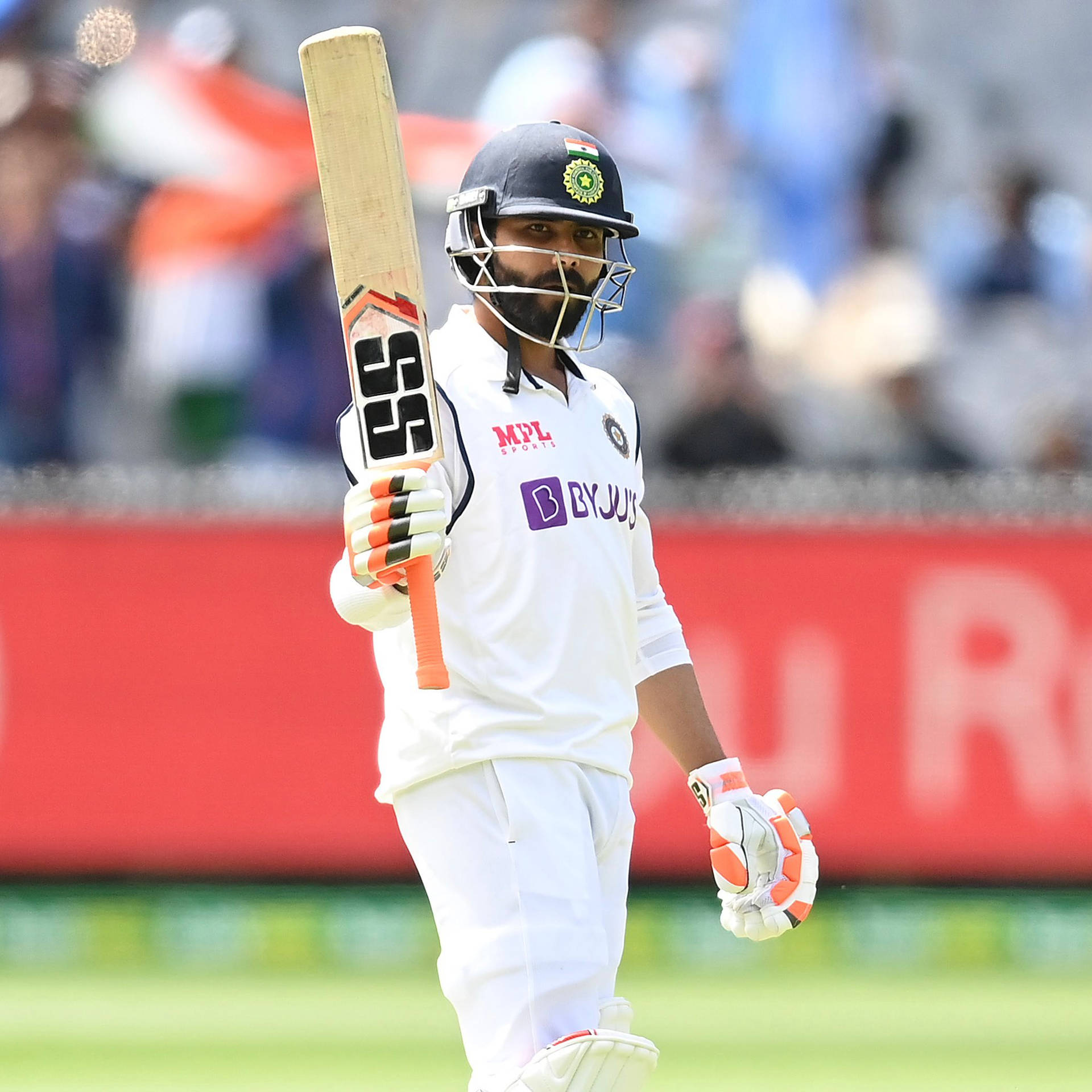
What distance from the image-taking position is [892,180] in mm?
8164

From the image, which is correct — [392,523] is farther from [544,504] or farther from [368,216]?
[368,216]

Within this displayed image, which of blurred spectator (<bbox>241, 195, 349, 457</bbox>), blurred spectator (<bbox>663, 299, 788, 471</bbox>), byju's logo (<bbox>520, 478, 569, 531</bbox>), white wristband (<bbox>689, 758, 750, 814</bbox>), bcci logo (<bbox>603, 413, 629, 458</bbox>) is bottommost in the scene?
white wristband (<bbox>689, 758, 750, 814</bbox>)

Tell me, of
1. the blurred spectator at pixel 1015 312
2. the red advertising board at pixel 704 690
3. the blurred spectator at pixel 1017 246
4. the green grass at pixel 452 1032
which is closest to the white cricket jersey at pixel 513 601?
the green grass at pixel 452 1032

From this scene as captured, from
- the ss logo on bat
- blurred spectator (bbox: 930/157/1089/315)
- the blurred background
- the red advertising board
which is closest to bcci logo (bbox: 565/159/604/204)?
the ss logo on bat

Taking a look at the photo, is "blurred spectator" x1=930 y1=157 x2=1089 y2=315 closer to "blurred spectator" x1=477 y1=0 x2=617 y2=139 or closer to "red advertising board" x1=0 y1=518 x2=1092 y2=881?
"blurred spectator" x1=477 y1=0 x2=617 y2=139

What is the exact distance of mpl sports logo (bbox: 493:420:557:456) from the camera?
3219mm

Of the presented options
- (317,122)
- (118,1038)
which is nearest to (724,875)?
(317,122)

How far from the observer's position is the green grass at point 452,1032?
525 cm

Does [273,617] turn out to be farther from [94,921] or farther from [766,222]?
[766,222]

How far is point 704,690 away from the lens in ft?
22.1

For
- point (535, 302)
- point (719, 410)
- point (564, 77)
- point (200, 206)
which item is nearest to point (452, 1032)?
point (719, 410)

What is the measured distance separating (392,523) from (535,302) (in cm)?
56

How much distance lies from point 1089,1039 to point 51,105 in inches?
196

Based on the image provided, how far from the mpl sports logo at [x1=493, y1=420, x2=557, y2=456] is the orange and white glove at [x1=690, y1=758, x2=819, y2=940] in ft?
2.10
